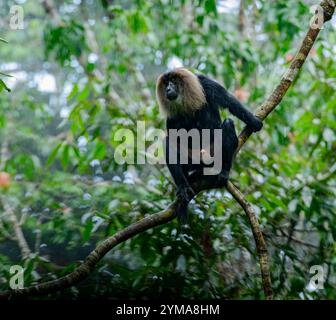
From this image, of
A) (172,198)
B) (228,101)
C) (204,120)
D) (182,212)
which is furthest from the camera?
(172,198)

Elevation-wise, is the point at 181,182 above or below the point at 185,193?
above

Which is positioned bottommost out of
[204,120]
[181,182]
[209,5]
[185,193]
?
[185,193]

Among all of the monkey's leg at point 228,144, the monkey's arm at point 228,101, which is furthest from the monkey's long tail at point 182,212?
the monkey's arm at point 228,101

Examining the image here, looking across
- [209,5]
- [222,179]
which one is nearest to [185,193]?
[222,179]

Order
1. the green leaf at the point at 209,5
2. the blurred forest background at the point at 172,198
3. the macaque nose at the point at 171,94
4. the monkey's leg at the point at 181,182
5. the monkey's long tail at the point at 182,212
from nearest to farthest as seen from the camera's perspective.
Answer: the monkey's long tail at the point at 182,212, the monkey's leg at the point at 181,182, the blurred forest background at the point at 172,198, the macaque nose at the point at 171,94, the green leaf at the point at 209,5

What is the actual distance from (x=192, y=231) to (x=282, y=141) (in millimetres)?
1404

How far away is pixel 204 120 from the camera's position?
4.61 m

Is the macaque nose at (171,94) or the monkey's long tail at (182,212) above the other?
the macaque nose at (171,94)

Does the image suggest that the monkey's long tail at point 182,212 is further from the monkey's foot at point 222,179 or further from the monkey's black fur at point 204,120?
the monkey's foot at point 222,179

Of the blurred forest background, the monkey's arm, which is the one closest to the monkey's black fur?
the monkey's arm

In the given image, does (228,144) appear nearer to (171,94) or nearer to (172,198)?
(171,94)

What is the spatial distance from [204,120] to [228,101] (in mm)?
277

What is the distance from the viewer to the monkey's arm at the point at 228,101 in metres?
4.07

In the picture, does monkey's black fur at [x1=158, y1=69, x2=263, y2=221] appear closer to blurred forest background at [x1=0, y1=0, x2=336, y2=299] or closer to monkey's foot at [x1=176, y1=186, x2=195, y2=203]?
monkey's foot at [x1=176, y1=186, x2=195, y2=203]
